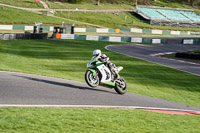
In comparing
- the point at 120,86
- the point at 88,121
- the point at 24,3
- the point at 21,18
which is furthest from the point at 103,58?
the point at 24,3

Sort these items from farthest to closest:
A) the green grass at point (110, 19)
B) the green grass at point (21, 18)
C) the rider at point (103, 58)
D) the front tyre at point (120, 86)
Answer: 1. the green grass at point (110, 19)
2. the green grass at point (21, 18)
3. the front tyre at point (120, 86)
4. the rider at point (103, 58)

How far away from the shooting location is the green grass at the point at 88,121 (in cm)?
735

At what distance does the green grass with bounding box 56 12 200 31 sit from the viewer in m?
80.9

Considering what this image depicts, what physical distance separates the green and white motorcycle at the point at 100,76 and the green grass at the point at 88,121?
340cm

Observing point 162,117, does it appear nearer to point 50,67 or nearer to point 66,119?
point 66,119

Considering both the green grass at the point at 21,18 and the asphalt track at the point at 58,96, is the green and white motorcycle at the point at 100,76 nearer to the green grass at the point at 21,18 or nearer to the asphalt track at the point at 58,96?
the asphalt track at the point at 58,96

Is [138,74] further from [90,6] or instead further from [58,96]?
[90,6]

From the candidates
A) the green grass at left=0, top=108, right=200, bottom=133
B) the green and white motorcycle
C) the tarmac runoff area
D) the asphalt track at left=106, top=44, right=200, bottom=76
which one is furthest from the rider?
the asphalt track at left=106, top=44, right=200, bottom=76

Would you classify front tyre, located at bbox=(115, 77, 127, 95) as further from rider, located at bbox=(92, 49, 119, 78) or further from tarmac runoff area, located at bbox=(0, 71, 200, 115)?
rider, located at bbox=(92, 49, 119, 78)

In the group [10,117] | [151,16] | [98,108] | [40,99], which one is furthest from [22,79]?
[151,16]

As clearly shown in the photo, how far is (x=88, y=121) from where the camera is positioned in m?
8.15

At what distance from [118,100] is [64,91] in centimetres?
193

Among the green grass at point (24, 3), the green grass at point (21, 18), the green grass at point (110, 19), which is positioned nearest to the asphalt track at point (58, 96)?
the green grass at point (21, 18)

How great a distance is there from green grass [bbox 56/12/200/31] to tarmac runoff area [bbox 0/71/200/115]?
67.9m
